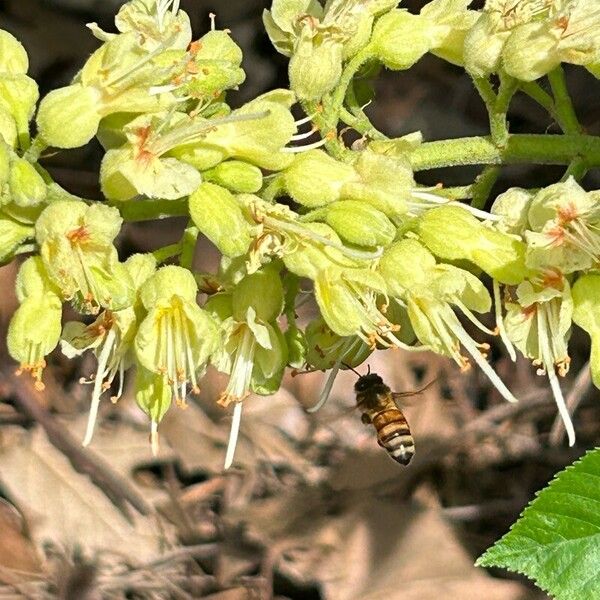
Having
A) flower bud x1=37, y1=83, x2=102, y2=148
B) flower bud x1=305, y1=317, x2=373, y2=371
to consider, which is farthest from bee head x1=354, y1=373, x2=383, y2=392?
flower bud x1=37, y1=83, x2=102, y2=148

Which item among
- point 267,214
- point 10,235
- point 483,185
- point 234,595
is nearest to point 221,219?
point 267,214

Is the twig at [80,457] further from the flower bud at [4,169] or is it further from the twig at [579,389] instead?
the flower bud at [4,169]

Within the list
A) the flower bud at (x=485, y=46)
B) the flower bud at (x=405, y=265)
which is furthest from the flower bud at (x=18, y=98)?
the flower bud at (x=485, y=46)

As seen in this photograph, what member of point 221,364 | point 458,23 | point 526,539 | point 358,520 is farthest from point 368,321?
point 358,520

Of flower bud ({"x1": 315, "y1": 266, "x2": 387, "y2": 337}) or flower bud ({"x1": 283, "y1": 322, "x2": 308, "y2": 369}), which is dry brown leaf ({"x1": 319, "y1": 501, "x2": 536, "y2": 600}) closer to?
flower bud ({"x1": 283, "y1": 322, "x2": 308, "y2": 369})

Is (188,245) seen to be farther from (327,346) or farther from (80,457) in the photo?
(80,457)

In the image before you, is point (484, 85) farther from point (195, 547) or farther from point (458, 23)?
point (195, 547)
